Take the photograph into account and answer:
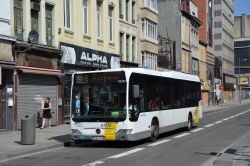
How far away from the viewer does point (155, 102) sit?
726 inches

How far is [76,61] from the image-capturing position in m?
29.7

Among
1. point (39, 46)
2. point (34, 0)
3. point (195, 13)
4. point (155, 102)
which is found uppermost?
point (195, 13)

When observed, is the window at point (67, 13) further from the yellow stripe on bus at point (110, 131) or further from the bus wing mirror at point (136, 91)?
the yellow stripe on bus at point (110, 131)

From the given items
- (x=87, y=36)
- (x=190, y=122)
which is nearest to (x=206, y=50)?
(x=87, y=36)

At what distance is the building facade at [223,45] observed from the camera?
344 ft

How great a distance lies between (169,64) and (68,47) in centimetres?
3060

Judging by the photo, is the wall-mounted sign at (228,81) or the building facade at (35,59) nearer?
the building facade at (35,59)

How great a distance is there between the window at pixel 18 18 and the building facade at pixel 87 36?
3.75 m

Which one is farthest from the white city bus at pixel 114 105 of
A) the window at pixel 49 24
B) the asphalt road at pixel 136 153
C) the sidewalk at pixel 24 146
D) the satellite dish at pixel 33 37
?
the window at pixel 49 24

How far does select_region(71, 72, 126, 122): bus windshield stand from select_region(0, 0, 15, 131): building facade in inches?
256

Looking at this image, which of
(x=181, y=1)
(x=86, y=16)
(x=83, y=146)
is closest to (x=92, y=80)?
(x=83, y=146)

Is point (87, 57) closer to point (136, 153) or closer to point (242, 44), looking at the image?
point (136, 153)

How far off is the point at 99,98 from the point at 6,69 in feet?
25.6

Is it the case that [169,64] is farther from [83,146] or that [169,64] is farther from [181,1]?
[83,146]
